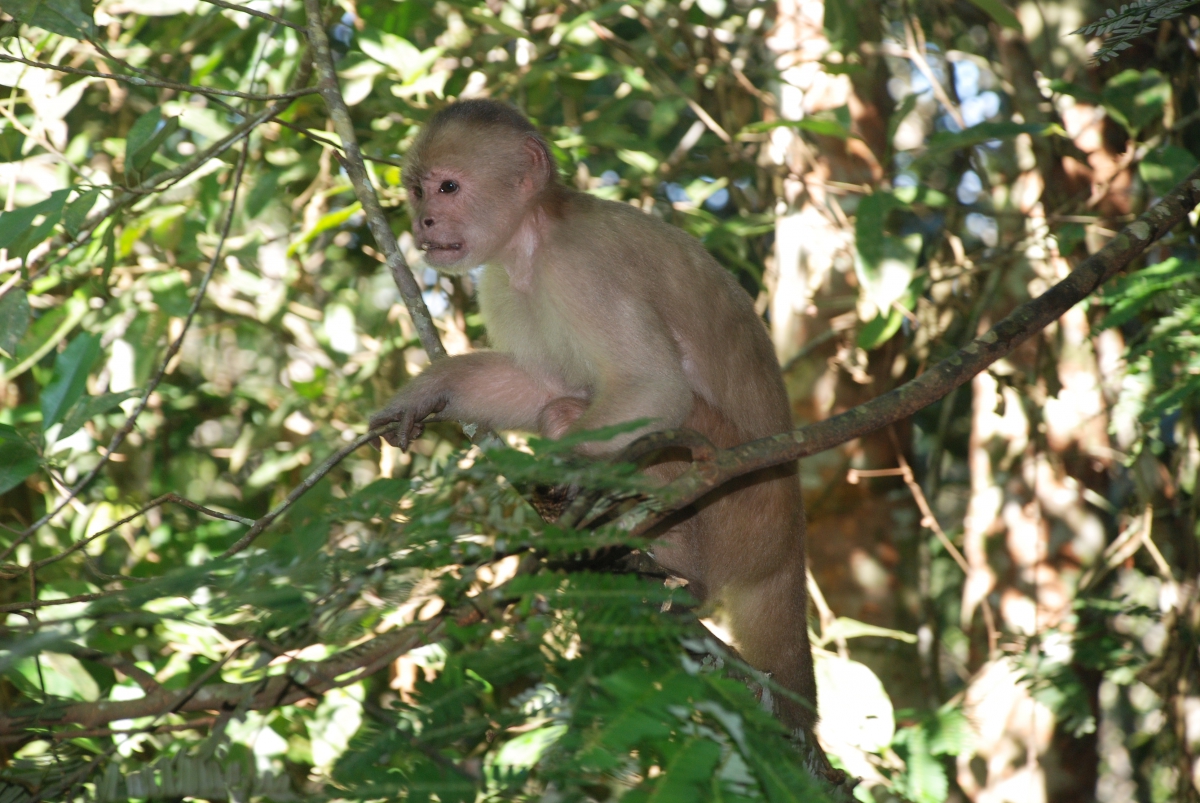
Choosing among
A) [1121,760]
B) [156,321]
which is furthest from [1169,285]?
[1121,760]

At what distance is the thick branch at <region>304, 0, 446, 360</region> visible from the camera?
124 inches

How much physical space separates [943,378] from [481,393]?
180 cm

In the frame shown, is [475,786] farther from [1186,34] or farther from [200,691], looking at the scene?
[1186,34]

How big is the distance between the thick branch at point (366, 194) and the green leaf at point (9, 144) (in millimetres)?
1185

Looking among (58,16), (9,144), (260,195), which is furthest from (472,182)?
(9,144)

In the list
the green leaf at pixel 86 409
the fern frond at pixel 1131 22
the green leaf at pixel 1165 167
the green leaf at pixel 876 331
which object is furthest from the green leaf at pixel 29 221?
the green leaf at pixel 1165 167

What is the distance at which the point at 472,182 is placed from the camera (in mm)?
3674

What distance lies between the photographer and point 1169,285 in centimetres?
350

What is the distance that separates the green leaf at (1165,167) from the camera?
4074 millimetres

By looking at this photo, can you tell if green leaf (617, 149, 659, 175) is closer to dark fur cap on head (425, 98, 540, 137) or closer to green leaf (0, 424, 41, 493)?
dark fur cap on head (425, 98, 540, 137)

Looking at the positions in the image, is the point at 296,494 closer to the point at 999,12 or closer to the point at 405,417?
the point at 405,417

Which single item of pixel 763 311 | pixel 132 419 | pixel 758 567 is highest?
pixel 132 419

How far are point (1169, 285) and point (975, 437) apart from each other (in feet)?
6.18

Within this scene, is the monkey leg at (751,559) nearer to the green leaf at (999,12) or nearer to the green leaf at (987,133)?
the green leaf at (987,133)
